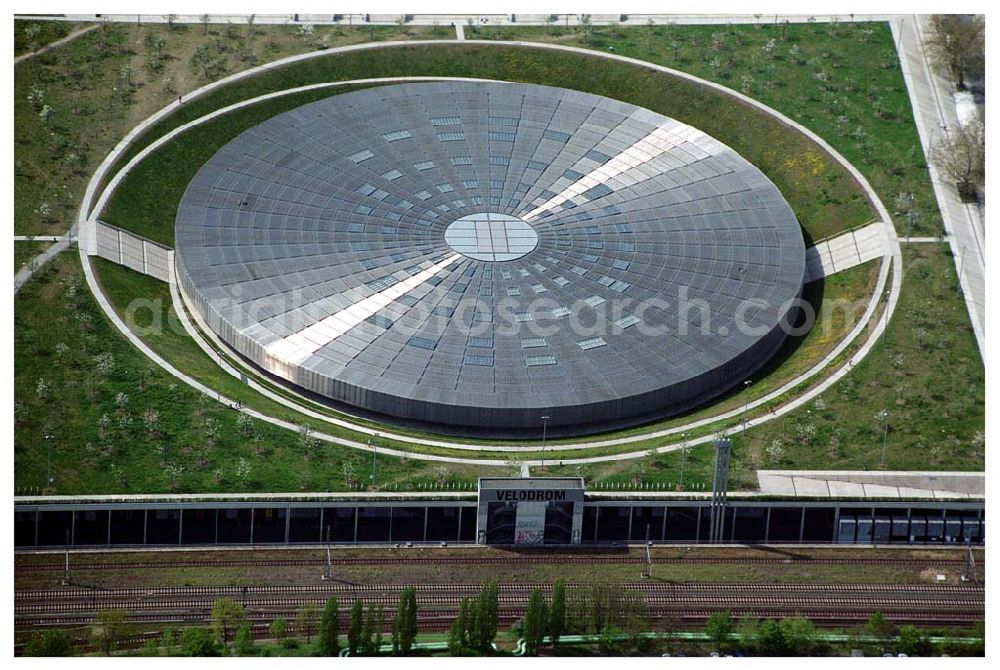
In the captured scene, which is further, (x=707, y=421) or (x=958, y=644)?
(x=707, y=421)

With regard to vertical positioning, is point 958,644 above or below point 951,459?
below

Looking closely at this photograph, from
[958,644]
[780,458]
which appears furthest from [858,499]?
[958,644]

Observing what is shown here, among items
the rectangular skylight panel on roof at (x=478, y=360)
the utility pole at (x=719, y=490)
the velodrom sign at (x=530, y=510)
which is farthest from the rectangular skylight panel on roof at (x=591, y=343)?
the velodrom sign at (x=530, y=510)

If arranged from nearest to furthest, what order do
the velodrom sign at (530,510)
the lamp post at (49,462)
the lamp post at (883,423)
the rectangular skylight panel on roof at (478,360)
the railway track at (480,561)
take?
the railway track at (480,561) → the lamp post at (49,462) → the velodrom sign at (530,510) → the lamp post at (883,423) → the rectangular skylight panel on roof at (478,360)

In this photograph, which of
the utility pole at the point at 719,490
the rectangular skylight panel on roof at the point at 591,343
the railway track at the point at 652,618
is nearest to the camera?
the railway track at the point at 652,618

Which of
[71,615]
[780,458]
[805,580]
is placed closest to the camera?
[71,615]

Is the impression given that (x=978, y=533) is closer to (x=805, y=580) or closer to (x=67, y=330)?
(x=805, y=580)

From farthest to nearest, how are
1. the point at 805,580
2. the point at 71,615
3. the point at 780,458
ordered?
the point at 780,458 < the point at 805,580 < the point at 71,615

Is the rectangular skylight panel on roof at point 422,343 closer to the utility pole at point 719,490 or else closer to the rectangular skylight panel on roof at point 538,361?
the rectangular skylight panel on roof at point 538,361

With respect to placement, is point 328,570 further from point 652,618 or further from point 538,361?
point 538,361
